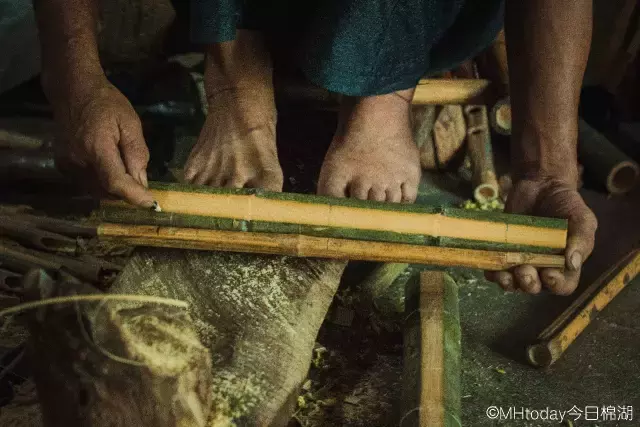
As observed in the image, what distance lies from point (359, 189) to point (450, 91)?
68 centimetres

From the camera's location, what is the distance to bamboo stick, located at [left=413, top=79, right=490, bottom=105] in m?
2.11

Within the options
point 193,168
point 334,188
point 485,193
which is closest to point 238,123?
point 193,168

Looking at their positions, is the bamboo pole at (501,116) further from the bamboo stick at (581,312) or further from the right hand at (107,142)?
the right hand at (107,142)

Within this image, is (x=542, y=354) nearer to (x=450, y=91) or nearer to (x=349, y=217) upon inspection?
(x=349, y=217)

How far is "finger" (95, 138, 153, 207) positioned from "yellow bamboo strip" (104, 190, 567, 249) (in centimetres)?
4

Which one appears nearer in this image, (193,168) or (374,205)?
(374,205)

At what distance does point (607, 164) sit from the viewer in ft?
7.63

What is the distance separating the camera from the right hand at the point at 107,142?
135cm

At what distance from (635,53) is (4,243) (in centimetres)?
A: 240

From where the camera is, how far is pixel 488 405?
5.34 ft

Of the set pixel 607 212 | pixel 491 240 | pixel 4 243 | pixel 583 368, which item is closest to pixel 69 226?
pixel 4 243

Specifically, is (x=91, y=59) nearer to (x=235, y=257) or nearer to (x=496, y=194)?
(x=235, y=257)

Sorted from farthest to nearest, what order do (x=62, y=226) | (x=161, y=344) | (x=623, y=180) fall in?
(x=623, y=180) < (x=62, y=226) < (x=161, y=344)

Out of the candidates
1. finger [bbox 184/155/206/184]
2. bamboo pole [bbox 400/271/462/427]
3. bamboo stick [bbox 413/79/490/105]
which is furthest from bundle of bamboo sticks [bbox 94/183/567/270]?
bamboo stick [bbox 413/79/490/105]
